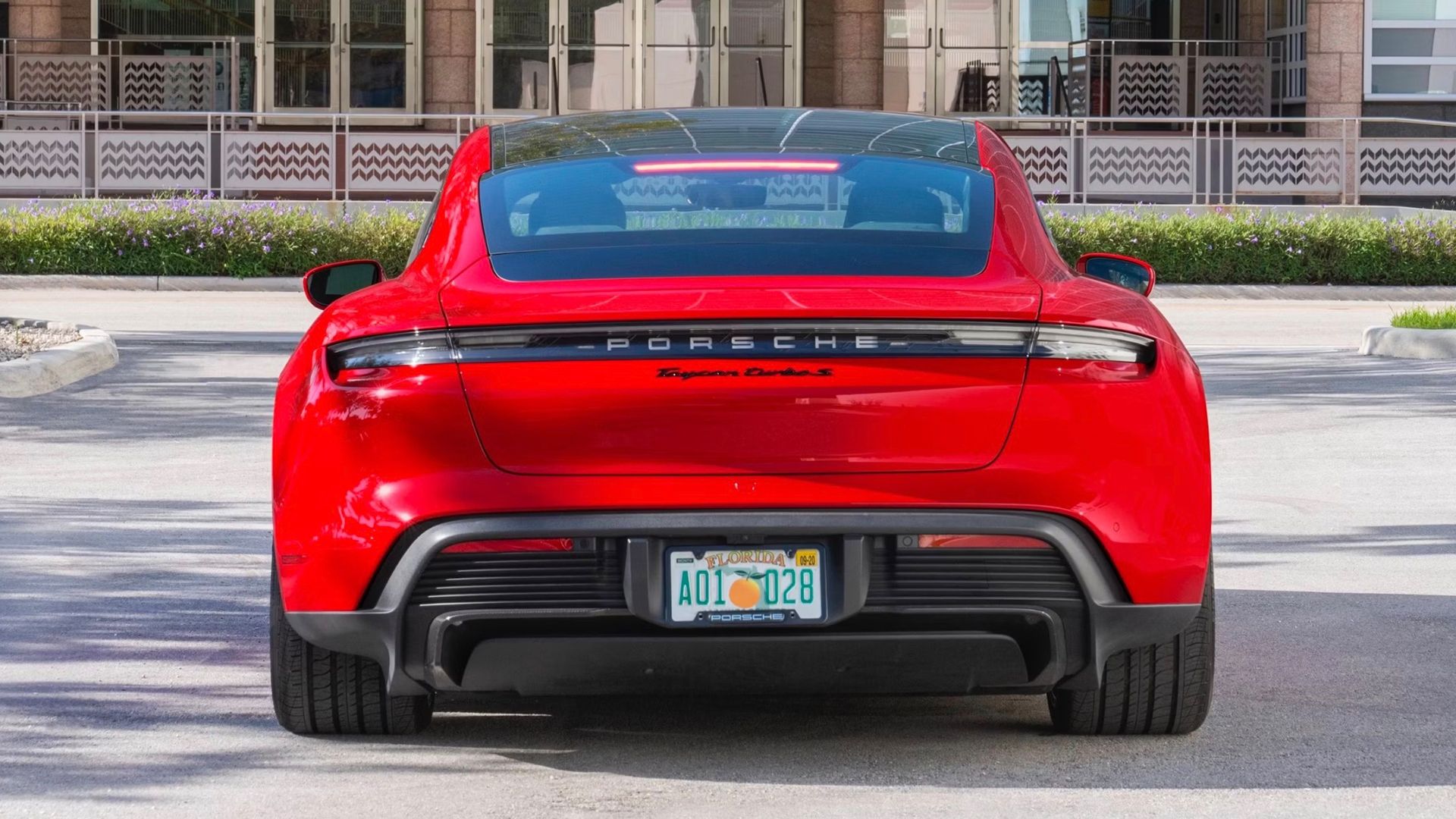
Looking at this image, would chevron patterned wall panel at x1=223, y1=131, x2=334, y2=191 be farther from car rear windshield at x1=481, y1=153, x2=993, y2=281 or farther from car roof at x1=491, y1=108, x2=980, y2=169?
car rear windshield at x1=481, y1=153, x2=993, y2=281

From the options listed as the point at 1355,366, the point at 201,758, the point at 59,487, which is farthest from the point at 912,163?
the point at 1355,366

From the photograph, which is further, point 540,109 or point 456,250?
point 540,109

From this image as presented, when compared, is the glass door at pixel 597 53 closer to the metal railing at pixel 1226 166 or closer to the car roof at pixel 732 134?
the metal railing at pixel 1226 166

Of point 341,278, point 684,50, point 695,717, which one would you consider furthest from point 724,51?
point 695,717


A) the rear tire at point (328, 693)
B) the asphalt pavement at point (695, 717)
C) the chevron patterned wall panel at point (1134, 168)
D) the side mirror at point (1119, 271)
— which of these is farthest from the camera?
the chevron patterned wall panel at point (1134, 168)

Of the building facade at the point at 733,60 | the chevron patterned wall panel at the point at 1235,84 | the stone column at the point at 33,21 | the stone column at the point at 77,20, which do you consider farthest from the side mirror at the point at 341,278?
the chevron patterned wall panel at the point at 1235,84

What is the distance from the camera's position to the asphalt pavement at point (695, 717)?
4.74 m

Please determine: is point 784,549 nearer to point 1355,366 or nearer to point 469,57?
point 1355,366

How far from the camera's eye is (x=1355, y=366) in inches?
592

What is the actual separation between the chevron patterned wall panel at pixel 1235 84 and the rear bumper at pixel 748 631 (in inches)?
1091

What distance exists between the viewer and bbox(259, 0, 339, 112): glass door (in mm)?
30781

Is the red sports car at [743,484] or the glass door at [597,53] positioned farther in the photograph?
the glass door at [597,53]

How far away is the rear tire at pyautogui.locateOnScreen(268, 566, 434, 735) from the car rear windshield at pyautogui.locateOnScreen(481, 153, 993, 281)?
98 cm

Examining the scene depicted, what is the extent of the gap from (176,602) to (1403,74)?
2605 centimetres
